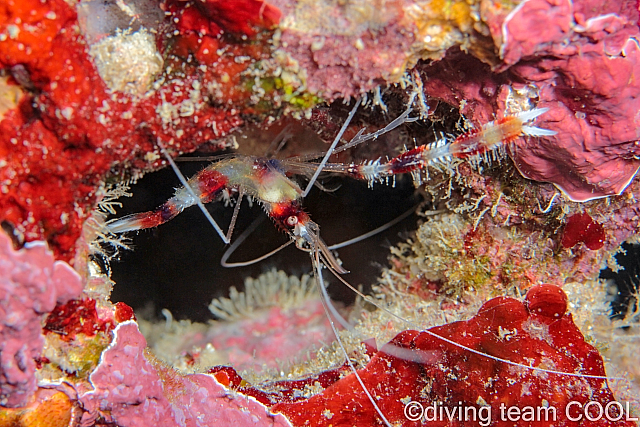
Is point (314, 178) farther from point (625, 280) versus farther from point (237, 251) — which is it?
point (625, 280)

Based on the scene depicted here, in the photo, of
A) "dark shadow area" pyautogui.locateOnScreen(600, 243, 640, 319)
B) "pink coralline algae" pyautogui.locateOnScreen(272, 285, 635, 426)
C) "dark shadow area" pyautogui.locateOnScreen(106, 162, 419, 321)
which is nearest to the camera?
"pink coralline algae" pyautogui.locateOnScreen(272, 285, 635, 426)

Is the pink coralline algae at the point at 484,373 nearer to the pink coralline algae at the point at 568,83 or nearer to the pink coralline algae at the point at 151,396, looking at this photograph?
the pink coralline algae at the point at 151,396

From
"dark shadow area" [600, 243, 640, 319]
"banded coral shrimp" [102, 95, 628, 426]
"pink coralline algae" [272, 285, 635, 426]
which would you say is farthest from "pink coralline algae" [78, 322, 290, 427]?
"dark shadow area" [600, 243, 640, 319]

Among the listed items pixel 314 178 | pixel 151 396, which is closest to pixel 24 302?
pixel 151 396

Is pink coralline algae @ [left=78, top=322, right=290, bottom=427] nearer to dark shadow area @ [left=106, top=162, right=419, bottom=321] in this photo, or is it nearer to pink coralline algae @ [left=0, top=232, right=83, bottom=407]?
pink coralline algae @ [left=0, top=232, right=83, bottom=407]

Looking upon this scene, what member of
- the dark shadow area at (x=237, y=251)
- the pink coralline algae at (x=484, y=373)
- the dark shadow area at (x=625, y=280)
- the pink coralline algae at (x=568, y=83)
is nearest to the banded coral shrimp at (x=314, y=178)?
the pink coralline algae at (x=484, y=373)
